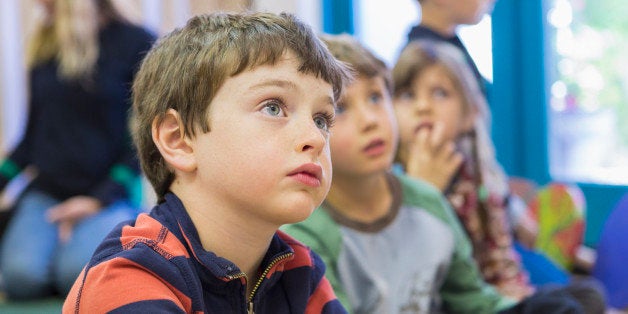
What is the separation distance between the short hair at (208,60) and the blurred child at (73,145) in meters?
1.54

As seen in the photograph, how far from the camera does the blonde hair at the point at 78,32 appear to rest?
240cm

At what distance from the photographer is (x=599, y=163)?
2559 mm

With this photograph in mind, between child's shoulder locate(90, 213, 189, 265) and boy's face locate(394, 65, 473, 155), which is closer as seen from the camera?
child's shoulder locate(90, 213, 189, 265)

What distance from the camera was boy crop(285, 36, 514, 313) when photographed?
4.18ft

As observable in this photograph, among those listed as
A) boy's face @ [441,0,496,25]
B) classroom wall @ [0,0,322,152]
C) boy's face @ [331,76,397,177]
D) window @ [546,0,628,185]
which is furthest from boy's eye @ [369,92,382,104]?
classroom wall @ [0,0,322,152]

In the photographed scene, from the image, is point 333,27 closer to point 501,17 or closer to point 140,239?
point 501,17

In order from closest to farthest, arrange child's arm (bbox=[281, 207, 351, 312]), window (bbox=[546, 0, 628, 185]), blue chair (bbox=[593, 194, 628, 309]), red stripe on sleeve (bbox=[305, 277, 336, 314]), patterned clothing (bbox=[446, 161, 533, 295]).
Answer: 1. red stripe on sleeve (bbox=[305, 277, 336, 314])
2. child's arm (bbox=[281, 207, 351, 312])
3. patterned clothing (bbox=[446, 161, 533, 295])
4. blue chair (bbox=[593, 194, 628, 309])
5. window (bbox=[546, 0, 628, 185])

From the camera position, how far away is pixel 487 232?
67.2 inches

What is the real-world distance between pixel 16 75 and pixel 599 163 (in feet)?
6.88

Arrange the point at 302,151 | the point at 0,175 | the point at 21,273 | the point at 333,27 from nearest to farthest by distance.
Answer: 1. the point at 302,151
2. the point at 21,273
3. the point at 0,175
4. the point at 333,27

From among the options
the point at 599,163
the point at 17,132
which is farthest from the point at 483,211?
the point at 17,132

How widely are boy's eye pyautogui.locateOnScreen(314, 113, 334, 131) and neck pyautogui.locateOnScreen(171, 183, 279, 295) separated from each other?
108 mm

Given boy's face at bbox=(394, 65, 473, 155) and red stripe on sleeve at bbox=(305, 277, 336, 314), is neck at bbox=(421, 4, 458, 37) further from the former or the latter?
red stripe on sleeve at bbox=(305, 277, 336, 314)

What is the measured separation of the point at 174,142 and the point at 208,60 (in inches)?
3.6
